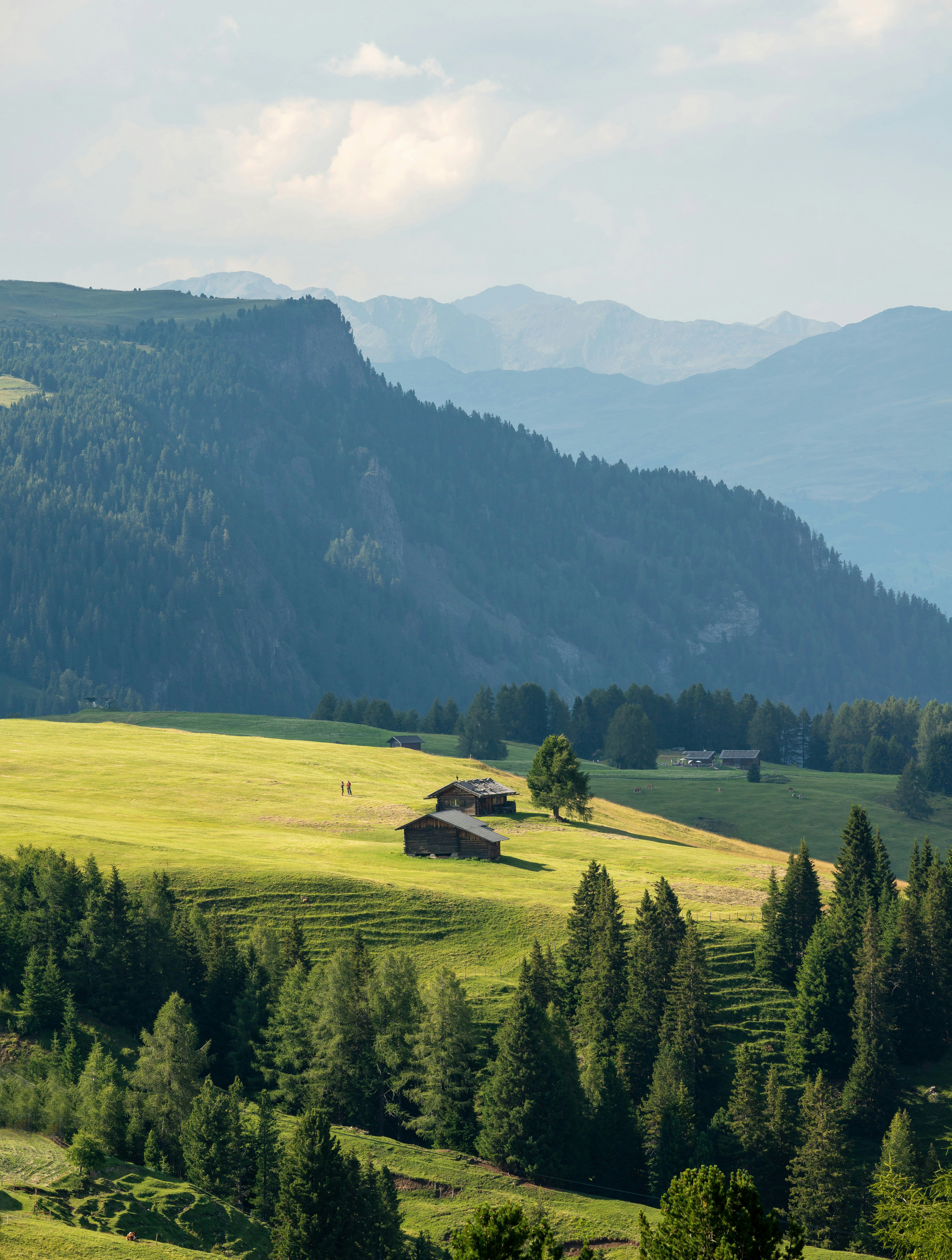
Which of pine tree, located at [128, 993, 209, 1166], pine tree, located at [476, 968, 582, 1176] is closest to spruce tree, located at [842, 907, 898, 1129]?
pine tree, located at [476, 968, 582, 1176]

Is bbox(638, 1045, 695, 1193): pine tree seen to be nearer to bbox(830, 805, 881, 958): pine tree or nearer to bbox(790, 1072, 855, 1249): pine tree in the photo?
bbox(790, 1072, 855, 1249): pine tree

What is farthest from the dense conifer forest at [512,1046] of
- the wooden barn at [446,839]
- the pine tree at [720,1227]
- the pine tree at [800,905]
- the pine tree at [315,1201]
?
the pine tree at [720,1227]

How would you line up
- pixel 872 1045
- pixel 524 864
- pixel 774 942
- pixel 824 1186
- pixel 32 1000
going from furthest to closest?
1. pixel 524 864
2. pixel 774 942
3. pixel 872 1045
4. pixel 32 1000
5. pixel 824 1186

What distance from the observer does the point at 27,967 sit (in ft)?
240

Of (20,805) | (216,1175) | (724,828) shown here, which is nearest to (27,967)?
(216,1175)

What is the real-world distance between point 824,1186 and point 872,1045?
42.2ft

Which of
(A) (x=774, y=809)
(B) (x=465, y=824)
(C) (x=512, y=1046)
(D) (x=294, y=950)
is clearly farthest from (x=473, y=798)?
(A) (x=774, y=809)

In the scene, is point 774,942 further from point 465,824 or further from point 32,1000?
point 32,1000

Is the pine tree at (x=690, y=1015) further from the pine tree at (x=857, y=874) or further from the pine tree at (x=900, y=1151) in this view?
the pine tree at (x=857, y=874)

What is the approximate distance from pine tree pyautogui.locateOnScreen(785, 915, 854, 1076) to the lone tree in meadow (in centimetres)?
4297

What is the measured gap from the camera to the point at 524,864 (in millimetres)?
105375

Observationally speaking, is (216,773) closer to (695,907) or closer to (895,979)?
(695,907)

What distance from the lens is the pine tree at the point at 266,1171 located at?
60.0 m

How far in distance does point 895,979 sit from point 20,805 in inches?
2739
